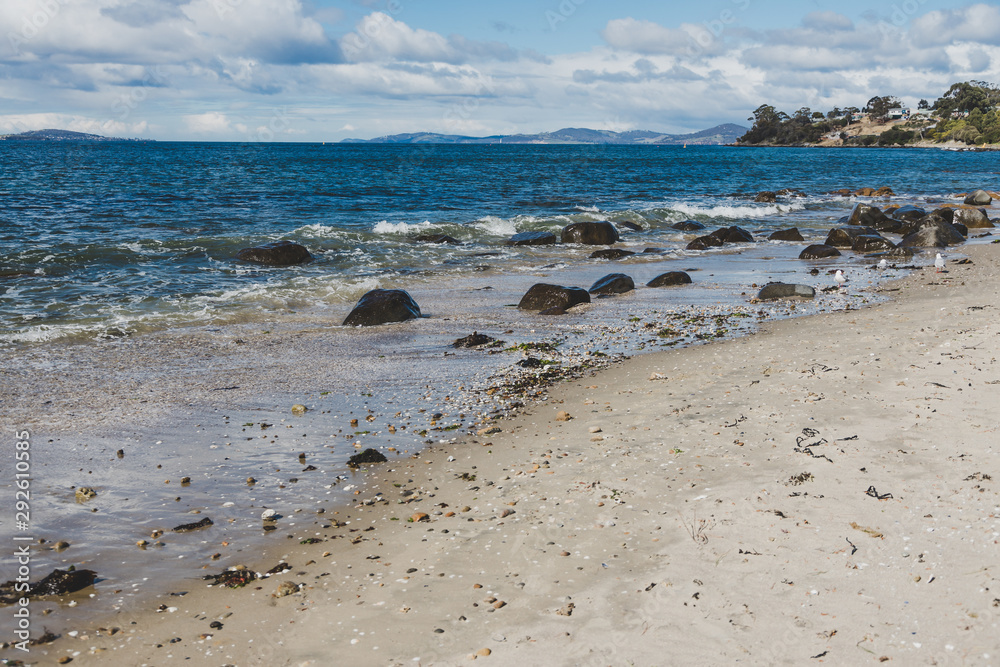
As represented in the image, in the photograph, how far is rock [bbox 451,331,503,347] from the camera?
1006 centimetres

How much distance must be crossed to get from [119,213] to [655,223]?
21.3 meters

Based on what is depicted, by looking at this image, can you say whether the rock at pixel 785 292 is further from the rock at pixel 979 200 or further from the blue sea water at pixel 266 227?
the rock at pixel 979 200

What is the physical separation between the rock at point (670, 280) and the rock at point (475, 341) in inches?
233

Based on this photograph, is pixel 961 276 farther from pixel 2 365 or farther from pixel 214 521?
pixel 2 365

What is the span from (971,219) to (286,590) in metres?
28.8

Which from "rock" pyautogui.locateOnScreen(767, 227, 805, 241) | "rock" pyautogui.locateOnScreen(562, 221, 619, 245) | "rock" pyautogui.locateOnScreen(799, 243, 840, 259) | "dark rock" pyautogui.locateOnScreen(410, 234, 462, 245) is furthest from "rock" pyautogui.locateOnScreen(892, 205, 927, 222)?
"dark rock" pyautogui.locateOnScreen(410, 234, 462, 245)

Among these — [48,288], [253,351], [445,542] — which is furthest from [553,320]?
[48,288]

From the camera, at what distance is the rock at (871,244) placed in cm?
2006

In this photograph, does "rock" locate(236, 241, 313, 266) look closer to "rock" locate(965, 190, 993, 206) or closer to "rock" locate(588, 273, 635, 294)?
"rock" locate(588, 273, 635, 294)

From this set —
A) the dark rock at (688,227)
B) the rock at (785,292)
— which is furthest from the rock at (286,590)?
the dark rock at (688,227)

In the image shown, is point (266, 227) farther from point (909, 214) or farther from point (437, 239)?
point (909, 214)

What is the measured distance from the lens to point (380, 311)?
11.6m

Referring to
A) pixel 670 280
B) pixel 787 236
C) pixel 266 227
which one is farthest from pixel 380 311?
pixel 787 236

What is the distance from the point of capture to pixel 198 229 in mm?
23141
